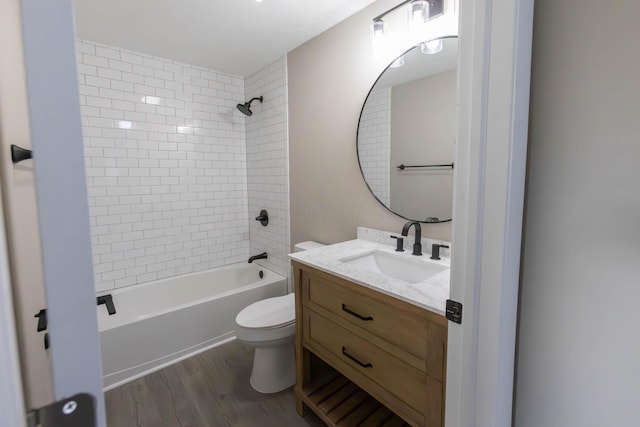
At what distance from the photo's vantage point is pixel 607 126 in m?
0.74

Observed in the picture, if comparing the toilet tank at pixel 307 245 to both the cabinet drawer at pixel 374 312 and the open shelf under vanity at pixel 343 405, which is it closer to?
the cabinet drawer at pixel 374 312

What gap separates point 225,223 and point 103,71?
1613mm

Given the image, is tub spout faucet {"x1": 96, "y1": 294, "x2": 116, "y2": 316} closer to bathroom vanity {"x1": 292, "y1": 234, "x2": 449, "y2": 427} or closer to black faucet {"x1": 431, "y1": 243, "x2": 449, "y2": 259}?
bathroom vanity {"x1": 292, "y1": 234, "x2": 449, "y2": 427}

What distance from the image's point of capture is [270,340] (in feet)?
5.93

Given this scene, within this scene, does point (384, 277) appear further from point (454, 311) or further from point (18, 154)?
point (18, 154)

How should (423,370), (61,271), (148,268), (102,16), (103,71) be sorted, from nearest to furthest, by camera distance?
1. (61,271)
2. (423,370)
3. (102,16)
4. (103,71)
5. (148,268)

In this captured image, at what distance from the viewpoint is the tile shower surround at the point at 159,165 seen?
94.4 inches

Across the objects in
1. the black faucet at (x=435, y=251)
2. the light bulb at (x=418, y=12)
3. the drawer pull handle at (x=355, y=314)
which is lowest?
the drawer pull handle at (x=355, y=314)

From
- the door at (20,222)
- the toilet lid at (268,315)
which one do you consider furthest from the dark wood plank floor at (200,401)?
the door at (20,222)

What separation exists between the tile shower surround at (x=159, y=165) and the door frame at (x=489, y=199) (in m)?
2.03

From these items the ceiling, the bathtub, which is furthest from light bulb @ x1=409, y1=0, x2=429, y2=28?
the bathtub

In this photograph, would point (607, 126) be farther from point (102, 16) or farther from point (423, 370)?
point (102, 16)

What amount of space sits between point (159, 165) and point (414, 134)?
219 centimetres

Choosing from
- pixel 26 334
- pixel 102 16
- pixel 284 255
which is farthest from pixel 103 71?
pixel 26 334
